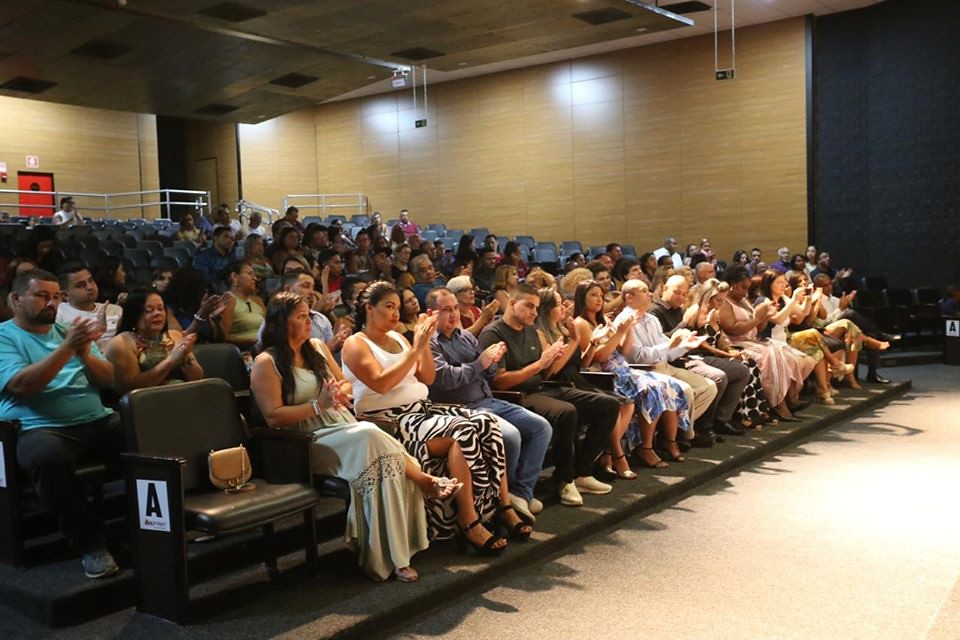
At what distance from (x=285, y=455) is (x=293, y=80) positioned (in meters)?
9.72

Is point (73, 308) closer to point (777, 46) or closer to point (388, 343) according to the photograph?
point (388, 343)

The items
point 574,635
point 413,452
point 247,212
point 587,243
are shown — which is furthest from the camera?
point 247,212

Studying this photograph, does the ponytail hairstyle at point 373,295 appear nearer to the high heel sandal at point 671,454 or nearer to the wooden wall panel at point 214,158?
the high heel sandal at point 671,454

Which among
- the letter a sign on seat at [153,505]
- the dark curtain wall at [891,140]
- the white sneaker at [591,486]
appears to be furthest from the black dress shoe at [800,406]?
the dark curtain wall at [891,140]

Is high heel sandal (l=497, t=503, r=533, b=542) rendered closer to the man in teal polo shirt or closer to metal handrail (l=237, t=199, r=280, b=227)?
the man in teal polo shirt

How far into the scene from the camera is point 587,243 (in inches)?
562

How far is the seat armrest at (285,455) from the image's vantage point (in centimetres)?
307

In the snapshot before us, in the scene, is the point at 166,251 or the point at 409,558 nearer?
the point at 409,558

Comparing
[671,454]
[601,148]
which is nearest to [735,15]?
[601,148]

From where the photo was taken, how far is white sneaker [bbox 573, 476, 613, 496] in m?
4.34

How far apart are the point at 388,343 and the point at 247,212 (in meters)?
12.7

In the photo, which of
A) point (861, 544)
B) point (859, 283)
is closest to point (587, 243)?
point (859, 283)

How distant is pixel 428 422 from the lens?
3.50m

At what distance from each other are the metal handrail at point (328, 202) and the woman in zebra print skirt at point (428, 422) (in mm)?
13747
